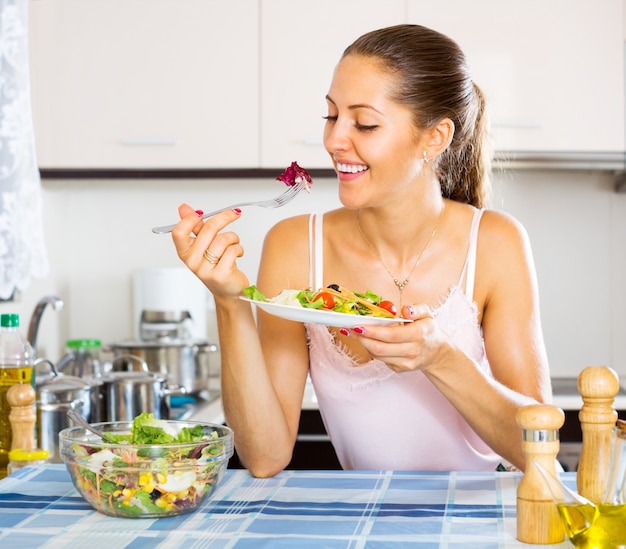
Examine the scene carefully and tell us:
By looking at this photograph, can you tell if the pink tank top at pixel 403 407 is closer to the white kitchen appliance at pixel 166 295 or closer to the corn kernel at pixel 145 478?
the corn kernel at pixel 145 478

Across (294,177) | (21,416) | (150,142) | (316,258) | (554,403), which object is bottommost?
(554,403)

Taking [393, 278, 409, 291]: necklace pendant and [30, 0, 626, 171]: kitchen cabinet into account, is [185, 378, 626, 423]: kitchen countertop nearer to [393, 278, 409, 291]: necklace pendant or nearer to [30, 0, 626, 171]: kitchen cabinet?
[30, 0, 626, 171]: kitchen cabinet

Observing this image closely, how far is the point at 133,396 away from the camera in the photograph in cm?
219

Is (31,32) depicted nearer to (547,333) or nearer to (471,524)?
(547,333)

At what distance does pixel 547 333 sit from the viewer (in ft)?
10.2

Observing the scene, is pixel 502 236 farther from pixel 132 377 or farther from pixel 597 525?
pixel 132 377

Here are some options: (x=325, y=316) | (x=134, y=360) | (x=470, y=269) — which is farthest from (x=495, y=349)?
(x=134, y=360)

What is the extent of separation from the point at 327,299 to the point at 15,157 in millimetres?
1301

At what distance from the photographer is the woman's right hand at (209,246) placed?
1299 millimetres

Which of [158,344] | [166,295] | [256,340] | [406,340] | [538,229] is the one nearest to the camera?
[406,340]

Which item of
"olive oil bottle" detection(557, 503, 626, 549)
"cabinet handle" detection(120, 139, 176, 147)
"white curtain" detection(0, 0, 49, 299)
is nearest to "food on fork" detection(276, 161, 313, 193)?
"olive oil bottle" detection(557, 503, 626, 549)

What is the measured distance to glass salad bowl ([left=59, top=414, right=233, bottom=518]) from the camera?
112 centimetres

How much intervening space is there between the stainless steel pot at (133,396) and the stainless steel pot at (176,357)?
0.45m

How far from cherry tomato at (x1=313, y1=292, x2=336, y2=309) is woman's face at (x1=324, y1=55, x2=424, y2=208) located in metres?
0.29
